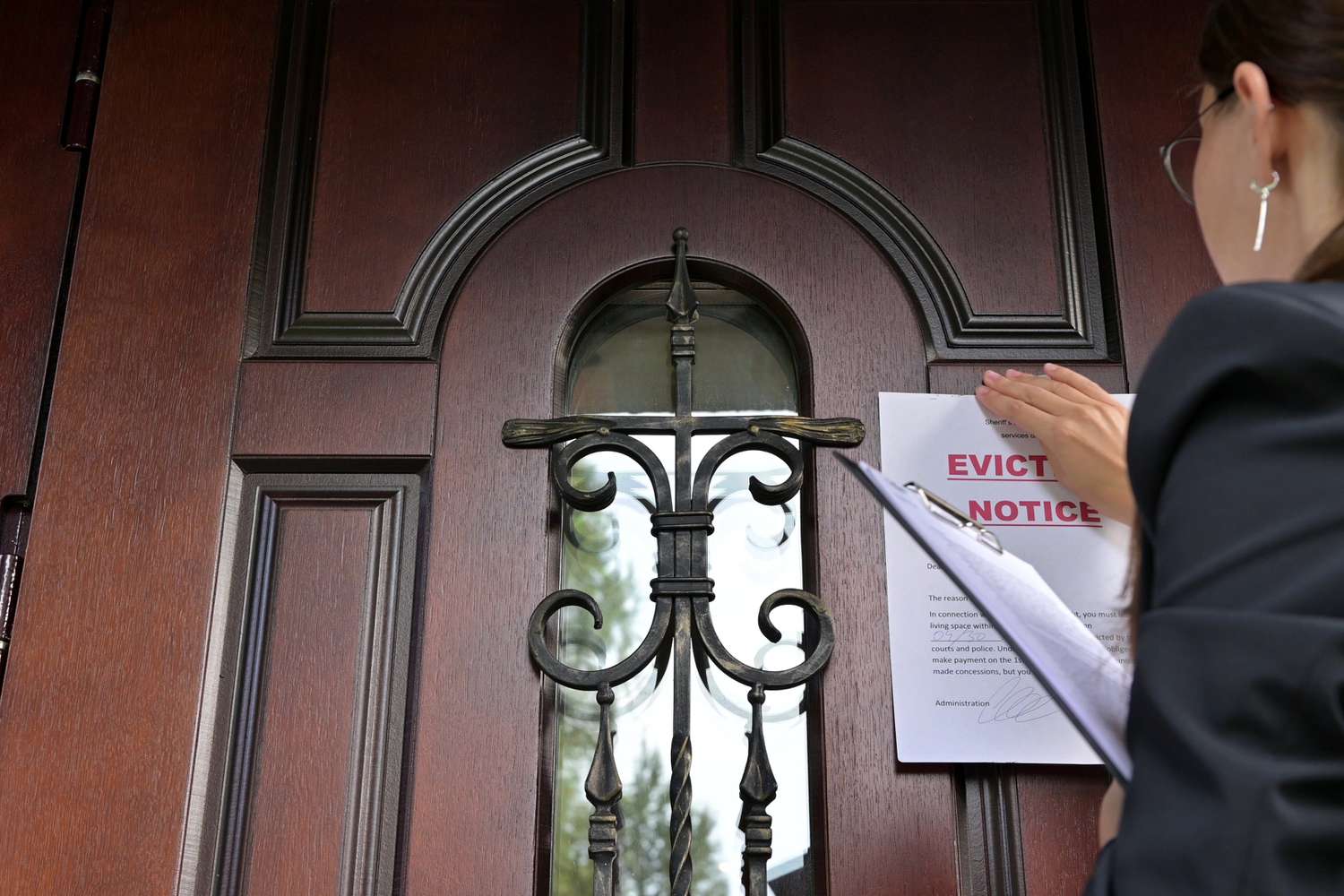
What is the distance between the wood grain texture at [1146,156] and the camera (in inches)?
46.5

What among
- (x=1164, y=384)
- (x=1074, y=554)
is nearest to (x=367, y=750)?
(x=1074, y=554)

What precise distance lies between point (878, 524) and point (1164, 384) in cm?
59

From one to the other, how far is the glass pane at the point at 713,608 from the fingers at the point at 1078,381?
0.76ft

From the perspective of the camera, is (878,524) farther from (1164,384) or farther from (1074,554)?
(1164,384)

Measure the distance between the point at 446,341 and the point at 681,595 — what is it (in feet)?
1.05

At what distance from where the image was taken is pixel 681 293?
1179mm

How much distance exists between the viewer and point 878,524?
1.11 meters

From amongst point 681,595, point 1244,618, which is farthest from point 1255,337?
point 681,595

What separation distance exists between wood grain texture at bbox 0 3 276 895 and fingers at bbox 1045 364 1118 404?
28.8 inches

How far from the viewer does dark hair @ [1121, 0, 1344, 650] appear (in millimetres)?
562

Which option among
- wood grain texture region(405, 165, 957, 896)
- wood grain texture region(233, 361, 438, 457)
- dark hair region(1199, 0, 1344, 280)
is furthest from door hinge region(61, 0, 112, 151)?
dark hair region(1199, 0, 1344, 280)

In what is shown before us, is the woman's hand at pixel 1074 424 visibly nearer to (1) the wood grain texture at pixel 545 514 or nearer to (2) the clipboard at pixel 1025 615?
(1) the wood grain texture at pixel 545 514
